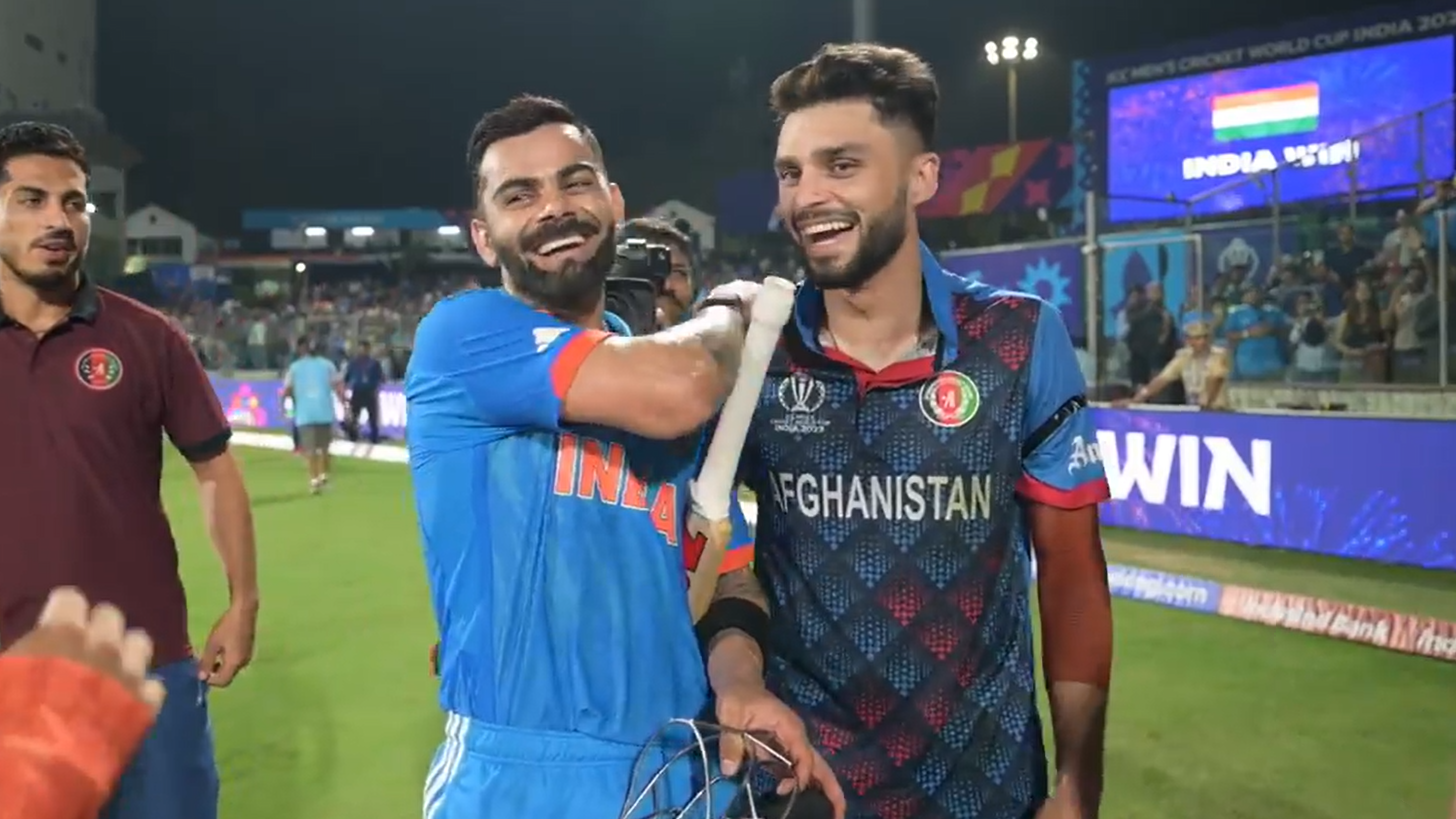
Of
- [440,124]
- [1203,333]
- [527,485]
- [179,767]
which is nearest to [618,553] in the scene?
[527,485]

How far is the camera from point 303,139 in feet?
207

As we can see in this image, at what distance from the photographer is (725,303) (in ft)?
7.75

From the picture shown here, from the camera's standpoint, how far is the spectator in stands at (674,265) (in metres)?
6.04

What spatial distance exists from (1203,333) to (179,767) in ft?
36.6

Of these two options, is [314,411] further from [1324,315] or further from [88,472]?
[88,472]

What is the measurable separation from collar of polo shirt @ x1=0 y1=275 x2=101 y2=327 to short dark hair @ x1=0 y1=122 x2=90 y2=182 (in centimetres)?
35

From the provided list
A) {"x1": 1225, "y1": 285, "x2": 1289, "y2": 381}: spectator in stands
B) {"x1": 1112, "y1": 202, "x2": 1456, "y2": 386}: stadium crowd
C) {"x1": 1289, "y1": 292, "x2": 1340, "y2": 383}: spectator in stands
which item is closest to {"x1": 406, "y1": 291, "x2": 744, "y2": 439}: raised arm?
{"x1": 1112, "y1": 202, "x2": 1456, "y2": 386}: stadium crowd

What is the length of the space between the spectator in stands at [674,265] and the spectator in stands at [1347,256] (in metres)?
8.92

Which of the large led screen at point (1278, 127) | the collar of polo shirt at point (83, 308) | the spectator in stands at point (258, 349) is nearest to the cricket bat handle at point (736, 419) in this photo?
the collar of polo shirt at point (83, 308)

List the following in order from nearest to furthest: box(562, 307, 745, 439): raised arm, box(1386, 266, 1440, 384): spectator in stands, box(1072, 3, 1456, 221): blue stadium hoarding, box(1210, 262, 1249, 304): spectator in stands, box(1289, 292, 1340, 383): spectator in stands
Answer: box(562, 307, 745, 439): raised arm < box(1386, 266, 1440, 384): spectator in stands < box(1289, 292, 1340, 383): spectator in stands < box(1210, 262, 1249, 304): spectator in stands < box(1072, 3, 1456, 221): blue stadium hoarding

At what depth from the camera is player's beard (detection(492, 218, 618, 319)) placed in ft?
7.35

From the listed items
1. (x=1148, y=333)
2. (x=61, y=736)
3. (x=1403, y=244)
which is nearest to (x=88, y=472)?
(x=61, y=736)

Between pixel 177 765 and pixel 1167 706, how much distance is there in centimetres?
467

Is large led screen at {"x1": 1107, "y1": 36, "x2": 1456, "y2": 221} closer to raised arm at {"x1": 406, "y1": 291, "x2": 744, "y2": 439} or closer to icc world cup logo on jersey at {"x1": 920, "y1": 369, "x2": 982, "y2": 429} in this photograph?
icc world cup logo on jersey at {"x1": 920, "y1": 369, "x2": 982, "y2": 429}
